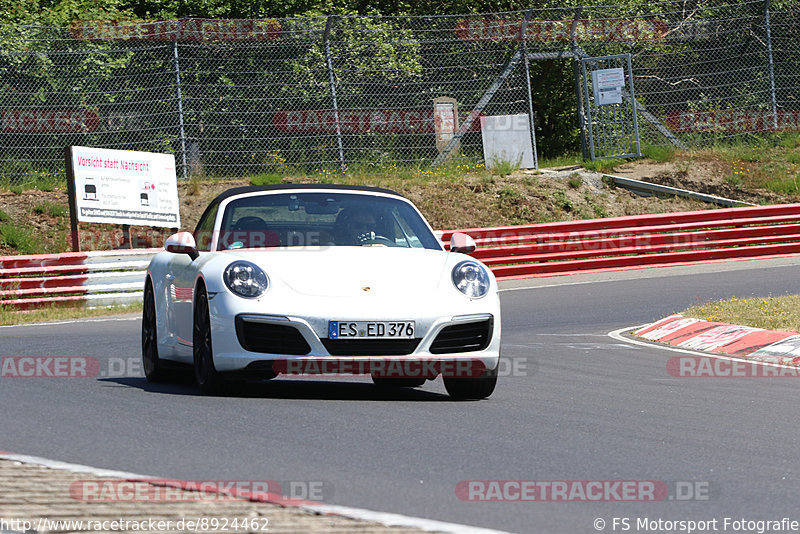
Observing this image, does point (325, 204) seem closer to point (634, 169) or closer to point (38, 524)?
point (38, 524)

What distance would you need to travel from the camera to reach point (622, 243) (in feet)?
69.2

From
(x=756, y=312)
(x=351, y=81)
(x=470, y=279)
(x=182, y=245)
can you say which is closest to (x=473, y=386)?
Result: (x=470, y=279)

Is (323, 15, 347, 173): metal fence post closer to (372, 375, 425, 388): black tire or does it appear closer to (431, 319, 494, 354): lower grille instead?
(372, 375, 425, 388): black tire

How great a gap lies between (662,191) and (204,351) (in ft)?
59.9

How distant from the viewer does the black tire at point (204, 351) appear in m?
7.84

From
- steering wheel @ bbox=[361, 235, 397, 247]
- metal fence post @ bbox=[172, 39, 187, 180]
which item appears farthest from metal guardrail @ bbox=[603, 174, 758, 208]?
steering wheel @ bbox=[361, 235, 397, 247]

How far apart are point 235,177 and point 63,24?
4.65m

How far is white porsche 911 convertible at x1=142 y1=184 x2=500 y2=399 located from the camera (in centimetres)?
758

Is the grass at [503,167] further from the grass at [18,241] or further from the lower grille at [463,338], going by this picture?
the lower grille at [463,338]

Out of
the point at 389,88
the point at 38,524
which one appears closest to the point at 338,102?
the point at 389,88

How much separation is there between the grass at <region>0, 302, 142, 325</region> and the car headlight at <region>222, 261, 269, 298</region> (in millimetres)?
9269

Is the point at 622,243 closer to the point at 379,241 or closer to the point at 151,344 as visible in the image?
the point at 151,344

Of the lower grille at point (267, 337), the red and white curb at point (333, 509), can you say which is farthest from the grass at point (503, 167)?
the red and white curb at point (333, 509)

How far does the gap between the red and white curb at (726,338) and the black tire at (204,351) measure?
16.7ft
